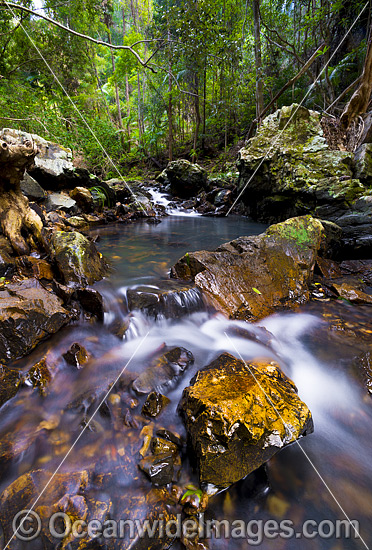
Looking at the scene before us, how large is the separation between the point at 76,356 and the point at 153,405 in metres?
1.01

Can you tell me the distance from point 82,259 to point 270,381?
3.23 metres

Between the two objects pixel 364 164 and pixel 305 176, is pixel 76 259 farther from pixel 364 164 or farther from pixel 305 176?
pixel 364 164

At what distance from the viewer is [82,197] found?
Result: 8.55 meters

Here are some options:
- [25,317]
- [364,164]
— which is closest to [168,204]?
[364,164]

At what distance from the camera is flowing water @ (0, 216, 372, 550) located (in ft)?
5.13

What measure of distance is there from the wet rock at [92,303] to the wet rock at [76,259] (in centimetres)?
55

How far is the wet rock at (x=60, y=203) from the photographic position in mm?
7609

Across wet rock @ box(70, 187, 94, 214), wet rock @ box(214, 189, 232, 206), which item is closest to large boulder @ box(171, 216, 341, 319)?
wet rock @ box(70, 187, 94, 214)

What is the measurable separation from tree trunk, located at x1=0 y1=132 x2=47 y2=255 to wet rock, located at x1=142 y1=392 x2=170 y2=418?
3590mm

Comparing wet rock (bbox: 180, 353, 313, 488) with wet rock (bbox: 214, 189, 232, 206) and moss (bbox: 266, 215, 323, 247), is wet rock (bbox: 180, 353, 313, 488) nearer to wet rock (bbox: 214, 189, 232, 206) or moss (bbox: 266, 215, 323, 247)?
moss (bbox: 266, 215, 323, 247)

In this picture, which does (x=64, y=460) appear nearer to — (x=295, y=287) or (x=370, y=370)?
(x=370, y=370)

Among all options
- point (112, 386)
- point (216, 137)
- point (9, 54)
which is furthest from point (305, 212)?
point (216, 137)

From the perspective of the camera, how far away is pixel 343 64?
33.4ft

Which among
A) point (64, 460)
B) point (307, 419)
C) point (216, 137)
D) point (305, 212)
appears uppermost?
point (216, 137)
